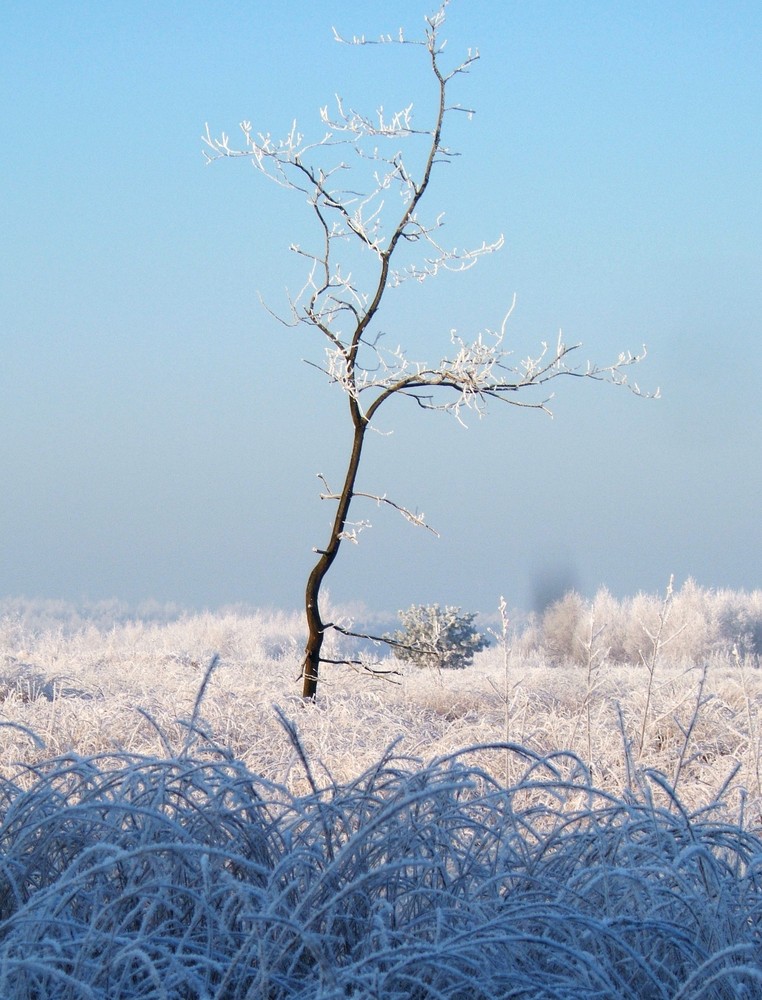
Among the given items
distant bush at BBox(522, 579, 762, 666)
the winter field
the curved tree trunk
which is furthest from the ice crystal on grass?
distant bush at BBox(522, 579, 762, 666)

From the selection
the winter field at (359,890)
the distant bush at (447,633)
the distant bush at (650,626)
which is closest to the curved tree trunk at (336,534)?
the winter field at (359,890)

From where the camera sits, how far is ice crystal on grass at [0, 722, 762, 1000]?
1.62m

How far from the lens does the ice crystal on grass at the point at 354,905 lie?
1.62 meters

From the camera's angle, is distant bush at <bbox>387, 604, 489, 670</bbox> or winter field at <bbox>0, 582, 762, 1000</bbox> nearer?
winter field at <bbox>0, 582, 762, 1000</bbox>

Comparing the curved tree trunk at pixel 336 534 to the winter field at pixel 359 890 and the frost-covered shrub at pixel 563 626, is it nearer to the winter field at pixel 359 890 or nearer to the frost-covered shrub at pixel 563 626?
the winter field at pixel 359 890

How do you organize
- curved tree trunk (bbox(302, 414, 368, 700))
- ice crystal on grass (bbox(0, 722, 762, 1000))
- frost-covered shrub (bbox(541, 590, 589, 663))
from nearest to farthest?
ice crystal on grass (bbox(0, 722, 762, 1000)) < curved tree trunk (bbox(302, 414, 368, 700)) < frost-covered shrub (bbox(541, 590, 589, 663))

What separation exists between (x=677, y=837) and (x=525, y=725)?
363 cm

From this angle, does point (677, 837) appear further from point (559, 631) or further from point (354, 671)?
point (559, 631)

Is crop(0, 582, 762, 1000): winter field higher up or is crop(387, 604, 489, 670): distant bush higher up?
crop(387, 604, 489, 670): distant bush

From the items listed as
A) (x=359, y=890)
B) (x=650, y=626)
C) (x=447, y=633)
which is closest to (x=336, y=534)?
(x=359, y=890)

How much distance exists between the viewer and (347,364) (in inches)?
291

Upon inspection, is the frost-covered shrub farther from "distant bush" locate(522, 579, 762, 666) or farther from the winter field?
the winter field

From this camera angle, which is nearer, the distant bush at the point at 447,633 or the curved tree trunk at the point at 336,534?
the curved tree trunk at the point at 336,534

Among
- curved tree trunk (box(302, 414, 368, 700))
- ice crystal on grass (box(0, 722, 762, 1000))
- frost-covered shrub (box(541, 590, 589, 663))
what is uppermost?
frost-covered shrub (box(541, 590, 589, 663))
